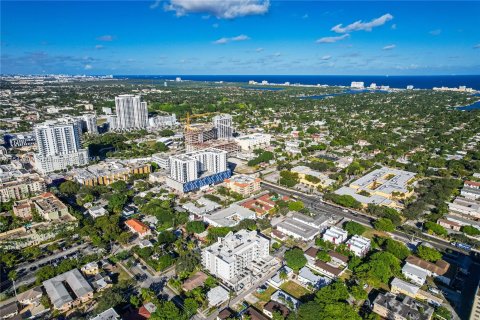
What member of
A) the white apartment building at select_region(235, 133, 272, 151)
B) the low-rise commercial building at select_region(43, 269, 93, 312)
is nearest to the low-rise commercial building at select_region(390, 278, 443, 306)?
the low-rise commercial building at select_region(43, 269, 93, 312)

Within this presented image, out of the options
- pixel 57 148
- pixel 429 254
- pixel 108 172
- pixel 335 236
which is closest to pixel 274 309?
pixel 335 236

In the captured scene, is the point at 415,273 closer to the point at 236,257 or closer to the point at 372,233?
the point at 372,233

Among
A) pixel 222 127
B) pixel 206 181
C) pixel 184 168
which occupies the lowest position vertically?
pixel 206 181

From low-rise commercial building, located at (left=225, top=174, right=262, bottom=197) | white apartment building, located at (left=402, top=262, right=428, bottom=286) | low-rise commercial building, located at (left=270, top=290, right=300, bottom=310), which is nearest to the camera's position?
low-rise commercial building, located at (left=270, top=290, right=300, bottom=310)

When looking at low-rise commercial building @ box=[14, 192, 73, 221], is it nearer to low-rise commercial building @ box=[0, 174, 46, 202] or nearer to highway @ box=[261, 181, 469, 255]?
low-rise commercial building @ box=[0, 174, 46, 202]

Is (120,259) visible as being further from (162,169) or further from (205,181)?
(162,169)

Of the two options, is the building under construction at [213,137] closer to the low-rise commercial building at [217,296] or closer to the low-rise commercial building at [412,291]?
the low-rise commercial building at [217,296]
